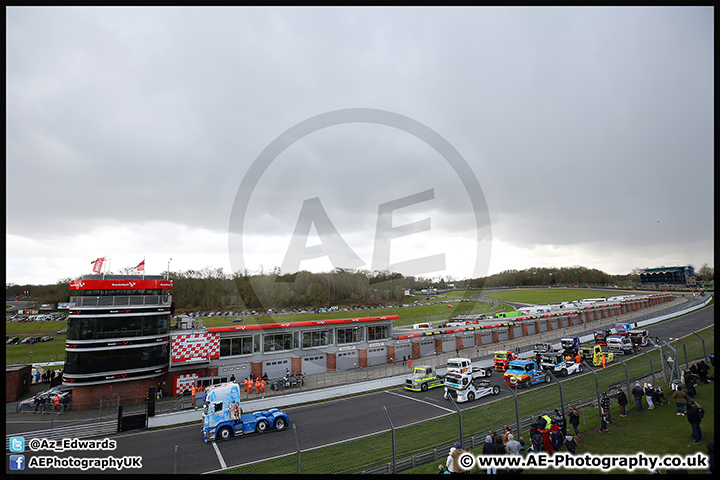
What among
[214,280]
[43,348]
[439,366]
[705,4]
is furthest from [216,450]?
[214,280]

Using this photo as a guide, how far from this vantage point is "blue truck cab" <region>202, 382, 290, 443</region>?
18.7 meters

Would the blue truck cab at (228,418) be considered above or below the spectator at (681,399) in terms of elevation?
below

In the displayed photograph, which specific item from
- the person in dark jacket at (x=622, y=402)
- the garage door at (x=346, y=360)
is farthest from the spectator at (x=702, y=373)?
the garage door at (x=346, y=360)

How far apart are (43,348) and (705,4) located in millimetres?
80012

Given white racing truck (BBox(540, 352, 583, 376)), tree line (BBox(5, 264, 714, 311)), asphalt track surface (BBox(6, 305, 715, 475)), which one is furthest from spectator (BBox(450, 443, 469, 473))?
tree line (BBox(5, 264, 714, 311))

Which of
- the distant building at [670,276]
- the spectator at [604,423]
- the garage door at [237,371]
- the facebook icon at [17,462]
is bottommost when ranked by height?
the distant building at [670,276]

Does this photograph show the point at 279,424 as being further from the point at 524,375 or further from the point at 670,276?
the point at 670,276

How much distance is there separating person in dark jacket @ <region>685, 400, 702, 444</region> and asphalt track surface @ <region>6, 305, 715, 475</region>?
11.7 m

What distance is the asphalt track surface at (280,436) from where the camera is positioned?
1609 centimetres

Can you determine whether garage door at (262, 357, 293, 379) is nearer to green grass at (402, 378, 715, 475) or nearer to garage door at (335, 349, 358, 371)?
garage door at (335, 349, 358, 371)

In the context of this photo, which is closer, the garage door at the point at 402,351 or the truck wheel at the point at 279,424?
the truck wheel at the point at 279,424

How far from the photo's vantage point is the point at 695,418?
1175 centimetres

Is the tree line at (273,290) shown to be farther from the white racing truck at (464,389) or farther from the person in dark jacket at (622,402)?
the person in dark jacket at (622,402)

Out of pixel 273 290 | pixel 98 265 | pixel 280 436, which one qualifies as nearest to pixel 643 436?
pixel 280 436
